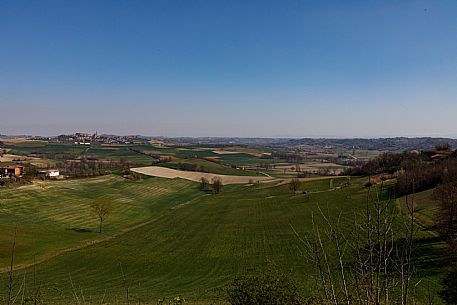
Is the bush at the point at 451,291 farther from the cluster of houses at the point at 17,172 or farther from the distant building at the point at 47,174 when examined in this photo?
the distant building at the point at 47,174

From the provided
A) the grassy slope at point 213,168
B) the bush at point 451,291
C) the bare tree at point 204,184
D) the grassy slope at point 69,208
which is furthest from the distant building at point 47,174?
the bush at point 451,291

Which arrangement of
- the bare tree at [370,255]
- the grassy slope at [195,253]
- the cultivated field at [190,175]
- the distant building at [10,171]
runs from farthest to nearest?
the cultivated field at [190,175] < the distant building at [10,171] < the grassy slope at [195,253] < the bare tree at [370,255]

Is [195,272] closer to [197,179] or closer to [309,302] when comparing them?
[309,302]

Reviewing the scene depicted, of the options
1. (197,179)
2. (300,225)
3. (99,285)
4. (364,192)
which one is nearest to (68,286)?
(99,285)

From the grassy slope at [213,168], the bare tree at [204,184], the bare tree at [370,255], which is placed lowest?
the bare tree at [204,184]

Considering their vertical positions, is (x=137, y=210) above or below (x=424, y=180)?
below
